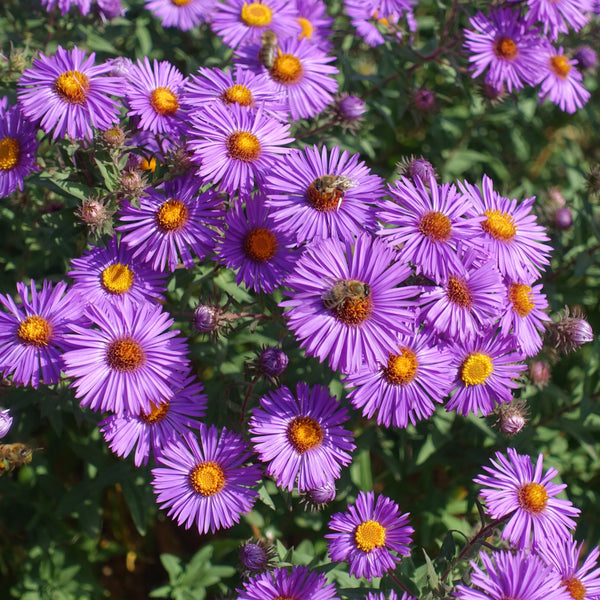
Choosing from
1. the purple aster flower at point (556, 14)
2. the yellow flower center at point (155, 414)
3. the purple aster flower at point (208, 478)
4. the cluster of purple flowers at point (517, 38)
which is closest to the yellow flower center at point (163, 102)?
the yellow flower center at point (155, 414)

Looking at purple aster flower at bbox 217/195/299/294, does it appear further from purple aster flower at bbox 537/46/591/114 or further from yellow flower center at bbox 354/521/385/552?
purple aster flower at bbox 537/46/591/114

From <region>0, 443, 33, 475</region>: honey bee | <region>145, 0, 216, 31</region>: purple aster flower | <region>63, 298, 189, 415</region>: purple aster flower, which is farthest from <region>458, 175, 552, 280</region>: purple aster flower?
<region>145, 0, 216, 31</region>: purple aster flower

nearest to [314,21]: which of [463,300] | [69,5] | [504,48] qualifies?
[504,48]

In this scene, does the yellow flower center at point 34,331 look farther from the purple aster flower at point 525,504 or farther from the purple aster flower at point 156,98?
the purple aster flower at point 525,504

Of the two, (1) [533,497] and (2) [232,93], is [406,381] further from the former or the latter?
(2) [232,93]

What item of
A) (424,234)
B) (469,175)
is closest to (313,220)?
(424,234)

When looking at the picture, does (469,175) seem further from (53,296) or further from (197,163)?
(53,296)
